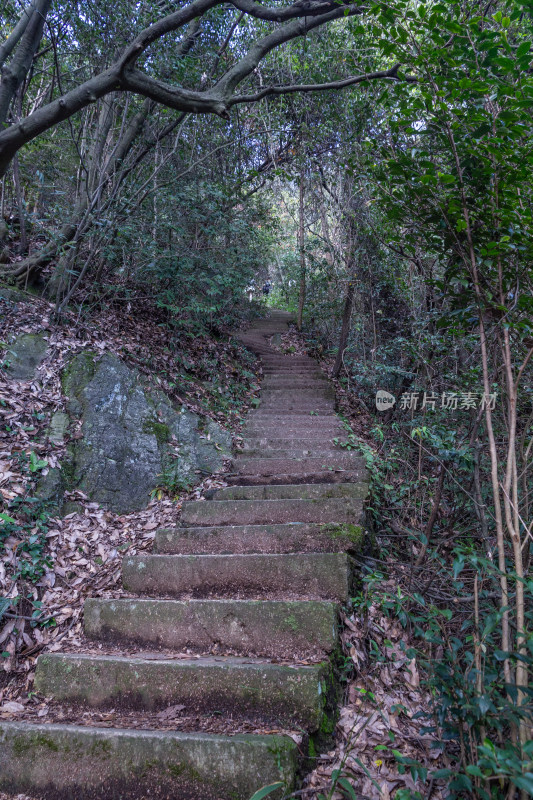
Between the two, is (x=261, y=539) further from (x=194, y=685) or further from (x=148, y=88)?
(x=148, y=88)

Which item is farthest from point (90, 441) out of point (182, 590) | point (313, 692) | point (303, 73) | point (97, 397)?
point (303, 73)

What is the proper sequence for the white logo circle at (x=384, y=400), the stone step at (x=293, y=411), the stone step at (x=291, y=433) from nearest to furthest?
the stone step at (x=291, y=433), the white logo circle at (x=384, y=400), the stone step at (x=293, y=411)

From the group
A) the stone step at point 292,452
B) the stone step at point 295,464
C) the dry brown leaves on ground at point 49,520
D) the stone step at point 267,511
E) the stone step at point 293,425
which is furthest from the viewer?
the stone step at point 293,425

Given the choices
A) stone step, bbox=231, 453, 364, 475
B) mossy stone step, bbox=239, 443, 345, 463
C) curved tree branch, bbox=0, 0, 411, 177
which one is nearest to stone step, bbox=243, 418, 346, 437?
mossy stone step, bbox=239, 443, 345, 463

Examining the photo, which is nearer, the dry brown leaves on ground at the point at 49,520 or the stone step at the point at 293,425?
the dry brown leaves on ground at the point at 49,520

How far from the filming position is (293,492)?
3932 mm

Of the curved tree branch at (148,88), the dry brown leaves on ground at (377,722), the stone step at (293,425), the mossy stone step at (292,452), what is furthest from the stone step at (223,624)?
the curved tree branch at (148,88)

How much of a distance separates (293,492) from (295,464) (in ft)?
2.48

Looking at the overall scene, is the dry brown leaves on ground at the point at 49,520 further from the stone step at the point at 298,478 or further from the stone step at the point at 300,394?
the stone step at the point at 300,394

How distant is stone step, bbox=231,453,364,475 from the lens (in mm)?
4609

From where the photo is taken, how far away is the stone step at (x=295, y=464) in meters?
4.61

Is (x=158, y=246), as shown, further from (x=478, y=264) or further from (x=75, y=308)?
(x=478, y=264)

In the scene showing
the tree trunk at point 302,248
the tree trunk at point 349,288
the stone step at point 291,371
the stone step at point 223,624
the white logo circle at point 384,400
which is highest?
the tree trunk at point 302,248

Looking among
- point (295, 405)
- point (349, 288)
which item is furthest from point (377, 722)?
point (349, 288)
